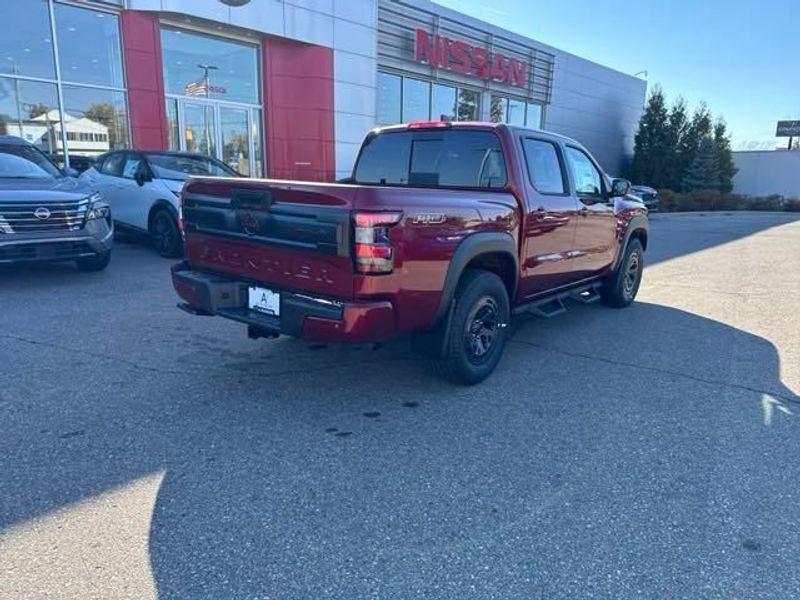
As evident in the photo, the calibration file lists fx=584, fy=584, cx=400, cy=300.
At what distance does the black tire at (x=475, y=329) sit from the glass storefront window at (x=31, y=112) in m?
11.0

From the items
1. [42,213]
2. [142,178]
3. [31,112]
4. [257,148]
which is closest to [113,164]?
[142,178]

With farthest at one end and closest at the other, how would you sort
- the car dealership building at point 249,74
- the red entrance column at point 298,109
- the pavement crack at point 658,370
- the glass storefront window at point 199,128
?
the red entrance column at point 298,109 < the glass storefront window at point 199,128 < the car dealership building at point 249,74 < the pavement crack at point 658,370

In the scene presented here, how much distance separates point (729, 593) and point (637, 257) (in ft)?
18.4

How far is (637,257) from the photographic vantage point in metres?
7.42

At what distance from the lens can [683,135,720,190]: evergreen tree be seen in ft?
97.7

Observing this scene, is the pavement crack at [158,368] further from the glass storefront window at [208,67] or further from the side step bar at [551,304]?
the glass storefront window at [208,67]

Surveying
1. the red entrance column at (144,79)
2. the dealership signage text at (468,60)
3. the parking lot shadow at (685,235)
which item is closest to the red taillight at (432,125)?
the parking lot shadow at (685,235)

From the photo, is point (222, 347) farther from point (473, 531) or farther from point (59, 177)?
point (59, 177)

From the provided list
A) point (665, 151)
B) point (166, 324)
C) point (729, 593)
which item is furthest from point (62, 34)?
point (665, 151)

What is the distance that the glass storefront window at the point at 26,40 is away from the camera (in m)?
11.6

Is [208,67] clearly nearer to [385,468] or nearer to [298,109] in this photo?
[298,109]

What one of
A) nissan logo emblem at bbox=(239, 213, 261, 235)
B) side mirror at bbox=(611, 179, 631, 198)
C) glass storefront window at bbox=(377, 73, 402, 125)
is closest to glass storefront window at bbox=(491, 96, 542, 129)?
glass storefront window at bbox=(377, 73, 402, 125)

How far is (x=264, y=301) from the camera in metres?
3.86

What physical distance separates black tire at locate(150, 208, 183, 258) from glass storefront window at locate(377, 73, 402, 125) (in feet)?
34.4
